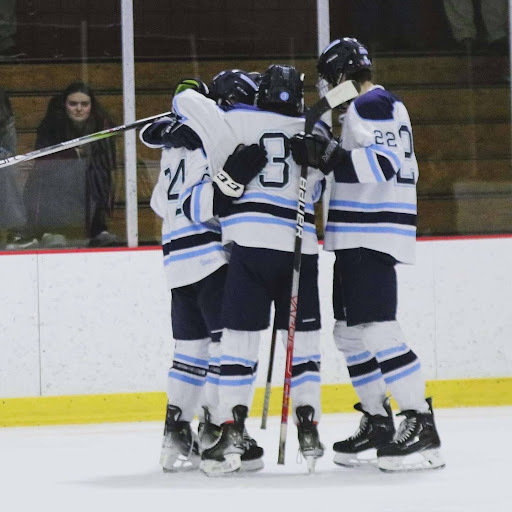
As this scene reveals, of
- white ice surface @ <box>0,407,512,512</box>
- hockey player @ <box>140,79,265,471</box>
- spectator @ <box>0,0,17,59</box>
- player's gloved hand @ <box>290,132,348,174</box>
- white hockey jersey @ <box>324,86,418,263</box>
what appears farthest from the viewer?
spectator @ <box>0,0,17,59</box>

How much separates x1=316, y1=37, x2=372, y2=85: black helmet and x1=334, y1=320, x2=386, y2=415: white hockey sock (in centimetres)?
73

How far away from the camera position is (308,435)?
3.90 m

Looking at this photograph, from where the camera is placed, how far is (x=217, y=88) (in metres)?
4.09

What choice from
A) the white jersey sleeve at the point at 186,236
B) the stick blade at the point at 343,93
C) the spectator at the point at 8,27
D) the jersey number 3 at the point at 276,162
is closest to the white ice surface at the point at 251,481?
the white jersey sleeve at the point at 186,236

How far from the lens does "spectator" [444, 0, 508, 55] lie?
6.12 m

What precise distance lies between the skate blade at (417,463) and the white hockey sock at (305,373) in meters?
0.23

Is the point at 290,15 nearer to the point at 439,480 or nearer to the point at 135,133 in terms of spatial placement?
the point at 135,133

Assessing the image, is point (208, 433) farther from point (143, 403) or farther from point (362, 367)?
point (143, 403)

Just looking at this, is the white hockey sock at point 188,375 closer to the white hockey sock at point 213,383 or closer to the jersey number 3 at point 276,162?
the white hockey sock at point 213,383

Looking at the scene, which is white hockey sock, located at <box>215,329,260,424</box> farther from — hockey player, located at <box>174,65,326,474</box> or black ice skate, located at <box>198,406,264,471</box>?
black ice skate, located at <box>198,406,264,471</box>

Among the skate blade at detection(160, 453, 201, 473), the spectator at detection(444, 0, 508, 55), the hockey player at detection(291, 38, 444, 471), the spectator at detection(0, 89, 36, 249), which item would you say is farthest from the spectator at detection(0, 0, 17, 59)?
the skate blade at detection(160, 453, 201, 473)

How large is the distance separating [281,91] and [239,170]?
26 cm

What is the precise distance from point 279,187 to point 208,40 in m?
2.21

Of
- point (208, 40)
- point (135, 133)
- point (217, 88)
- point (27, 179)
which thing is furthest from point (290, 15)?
point (217, 88)
